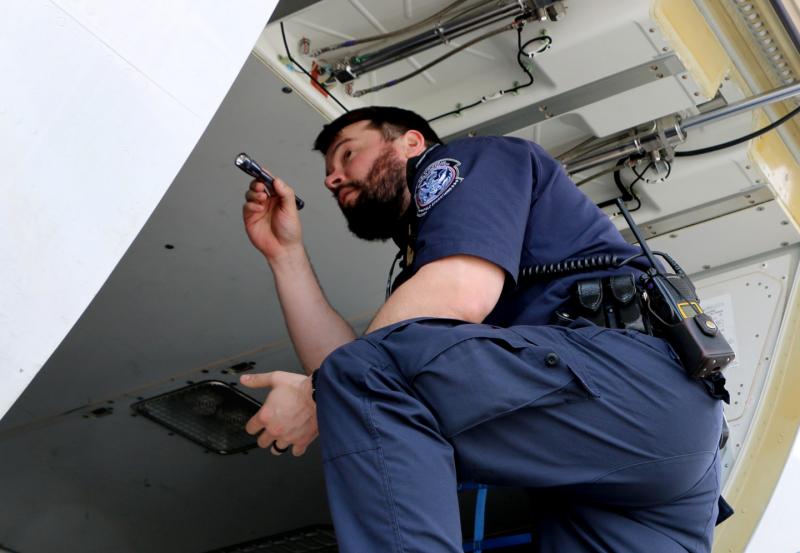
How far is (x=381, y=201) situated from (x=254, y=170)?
38cm

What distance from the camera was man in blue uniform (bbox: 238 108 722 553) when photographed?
1.76m

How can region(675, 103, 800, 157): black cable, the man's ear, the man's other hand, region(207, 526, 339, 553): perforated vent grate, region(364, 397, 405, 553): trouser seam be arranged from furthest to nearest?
region(207, 526, 339, 553): perforated vent grate
region(675, 103, 800, 157): black cable
the man's ear
the man's other hand
region(364, 397, 405, 553): trouser seam

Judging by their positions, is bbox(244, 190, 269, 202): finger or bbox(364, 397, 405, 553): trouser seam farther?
bbox(244, 190, 269, 202): finger

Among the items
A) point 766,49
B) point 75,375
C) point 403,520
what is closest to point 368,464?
point 403,520

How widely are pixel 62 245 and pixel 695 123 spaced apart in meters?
2.73

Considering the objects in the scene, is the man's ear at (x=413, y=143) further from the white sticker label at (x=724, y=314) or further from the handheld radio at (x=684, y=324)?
the white sticker label at (x=724, y=314)

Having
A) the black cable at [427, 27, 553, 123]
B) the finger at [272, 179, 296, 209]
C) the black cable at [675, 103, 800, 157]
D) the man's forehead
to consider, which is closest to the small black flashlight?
the finger at [272, 179, 296, 209]

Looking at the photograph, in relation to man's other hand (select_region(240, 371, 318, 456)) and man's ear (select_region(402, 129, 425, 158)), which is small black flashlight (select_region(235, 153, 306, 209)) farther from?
man's other hand (select_region(240, 371, 318, 456))

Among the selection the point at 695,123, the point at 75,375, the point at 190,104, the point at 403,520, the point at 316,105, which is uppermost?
the point at 695,123

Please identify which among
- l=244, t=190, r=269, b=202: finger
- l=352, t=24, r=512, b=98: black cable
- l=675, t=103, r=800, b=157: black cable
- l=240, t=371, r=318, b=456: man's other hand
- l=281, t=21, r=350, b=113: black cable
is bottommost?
l=240, t=371, r=318, b=456: man's other hand

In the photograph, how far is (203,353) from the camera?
14.7 ft

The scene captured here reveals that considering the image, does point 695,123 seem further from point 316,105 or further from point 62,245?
point 62,245

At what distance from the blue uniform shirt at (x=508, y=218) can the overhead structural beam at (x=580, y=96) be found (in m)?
1.02

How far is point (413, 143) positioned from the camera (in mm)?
2996
